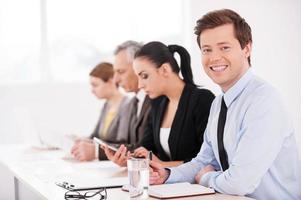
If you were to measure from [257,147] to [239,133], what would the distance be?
0.44 feet

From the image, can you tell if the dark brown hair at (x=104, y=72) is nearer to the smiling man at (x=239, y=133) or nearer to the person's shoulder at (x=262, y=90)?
the smiling man at (x=239, y=133)

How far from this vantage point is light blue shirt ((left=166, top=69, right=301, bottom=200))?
2.13m

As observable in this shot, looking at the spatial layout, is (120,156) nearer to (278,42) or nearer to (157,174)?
(157,174)

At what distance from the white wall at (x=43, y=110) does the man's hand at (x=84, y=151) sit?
222cm

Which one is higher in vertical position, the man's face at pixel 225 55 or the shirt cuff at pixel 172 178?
the man's face at pixel 225 55

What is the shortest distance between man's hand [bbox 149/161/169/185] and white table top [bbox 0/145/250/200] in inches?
7.5

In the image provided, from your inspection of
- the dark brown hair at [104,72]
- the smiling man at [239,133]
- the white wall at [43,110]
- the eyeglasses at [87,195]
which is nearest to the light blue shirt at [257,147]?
the smiling man at [239,133]

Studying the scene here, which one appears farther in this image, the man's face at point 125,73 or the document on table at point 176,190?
the man's face at point 125,73

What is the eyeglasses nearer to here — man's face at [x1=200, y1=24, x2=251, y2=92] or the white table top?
the white table top

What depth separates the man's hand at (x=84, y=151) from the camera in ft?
11.3

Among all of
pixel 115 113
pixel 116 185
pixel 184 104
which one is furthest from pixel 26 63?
pixel 116 185

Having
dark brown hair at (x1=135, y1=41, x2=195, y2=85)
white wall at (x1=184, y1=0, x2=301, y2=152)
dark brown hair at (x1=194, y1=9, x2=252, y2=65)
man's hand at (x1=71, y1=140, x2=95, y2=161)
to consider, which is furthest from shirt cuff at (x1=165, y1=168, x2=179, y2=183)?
white wall at (x1=184, y1=0, x2=301, y2=152)

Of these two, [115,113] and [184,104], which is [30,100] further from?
[184,104]

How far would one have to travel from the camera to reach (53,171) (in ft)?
9.86
